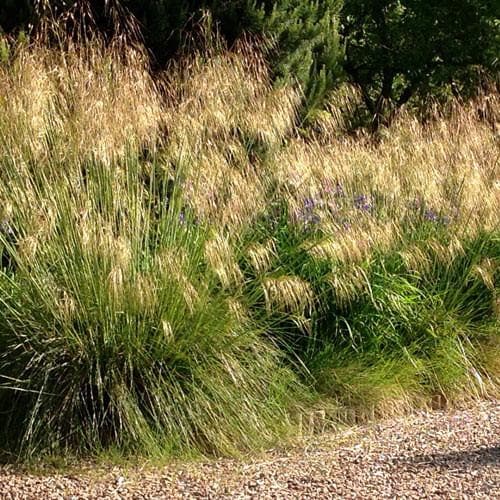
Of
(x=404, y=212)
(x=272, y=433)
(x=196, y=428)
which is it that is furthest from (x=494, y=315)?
(x=196, y=428)

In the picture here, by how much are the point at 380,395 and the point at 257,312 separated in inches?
35.8

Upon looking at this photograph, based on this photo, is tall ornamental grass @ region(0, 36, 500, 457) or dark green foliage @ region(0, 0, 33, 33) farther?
dark green foliage @ region(0, 0, 33, 33)

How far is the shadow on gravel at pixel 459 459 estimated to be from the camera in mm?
4895

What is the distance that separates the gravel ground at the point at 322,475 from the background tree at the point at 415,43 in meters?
9.25

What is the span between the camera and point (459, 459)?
4980mm

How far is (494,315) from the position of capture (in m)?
6.49

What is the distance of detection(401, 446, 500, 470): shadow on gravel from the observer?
16.1ft

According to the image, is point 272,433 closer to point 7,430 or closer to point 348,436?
point 348,436

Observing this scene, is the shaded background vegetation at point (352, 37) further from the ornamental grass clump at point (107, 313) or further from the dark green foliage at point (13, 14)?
the ornamental grass clump at point (107, 313)

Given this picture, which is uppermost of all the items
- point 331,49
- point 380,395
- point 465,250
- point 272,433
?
point 331,49

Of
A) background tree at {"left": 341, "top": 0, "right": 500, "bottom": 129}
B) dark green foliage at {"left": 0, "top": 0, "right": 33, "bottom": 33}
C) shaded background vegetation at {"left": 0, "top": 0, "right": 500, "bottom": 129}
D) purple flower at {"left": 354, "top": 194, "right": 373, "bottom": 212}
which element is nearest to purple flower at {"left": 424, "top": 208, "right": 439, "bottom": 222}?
purple flower at {"left": 354, "top": 194, "right": 373, "bottom": 212}

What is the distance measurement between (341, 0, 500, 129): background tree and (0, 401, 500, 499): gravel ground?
9.25 meters

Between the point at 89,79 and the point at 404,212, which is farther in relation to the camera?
the point at 404,212

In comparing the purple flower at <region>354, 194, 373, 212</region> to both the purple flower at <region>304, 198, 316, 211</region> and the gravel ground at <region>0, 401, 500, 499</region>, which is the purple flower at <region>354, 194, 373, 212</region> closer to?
the purple flower at <region>304, 198, 316, 211</region>
